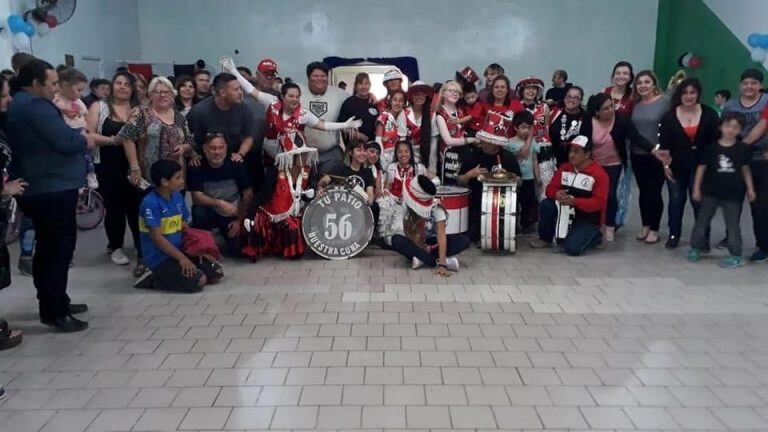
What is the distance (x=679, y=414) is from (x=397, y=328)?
62.7 inches

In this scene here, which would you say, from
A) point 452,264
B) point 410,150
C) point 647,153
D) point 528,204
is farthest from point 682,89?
point 452,264

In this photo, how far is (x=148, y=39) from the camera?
484 inches

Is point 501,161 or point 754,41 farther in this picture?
point 754,41

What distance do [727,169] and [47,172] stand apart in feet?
16.1

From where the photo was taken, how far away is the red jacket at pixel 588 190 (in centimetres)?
533

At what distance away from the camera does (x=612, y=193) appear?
5793mm

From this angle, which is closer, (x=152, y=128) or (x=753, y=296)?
(x=753, y=296)

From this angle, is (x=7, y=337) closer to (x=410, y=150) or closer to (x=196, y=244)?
(x=196, y=244)

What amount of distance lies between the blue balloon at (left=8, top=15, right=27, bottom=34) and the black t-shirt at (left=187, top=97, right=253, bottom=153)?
316cm

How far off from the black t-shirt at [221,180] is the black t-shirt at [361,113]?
1.15 meters

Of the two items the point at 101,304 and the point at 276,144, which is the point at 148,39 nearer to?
the point at 276,144

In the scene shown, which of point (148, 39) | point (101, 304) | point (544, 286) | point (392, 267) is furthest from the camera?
point (148, 39)

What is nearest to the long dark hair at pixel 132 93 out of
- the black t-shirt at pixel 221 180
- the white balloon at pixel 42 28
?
the black t-shirt at pixel 221 180

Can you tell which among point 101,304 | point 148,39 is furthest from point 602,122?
point 148,39
